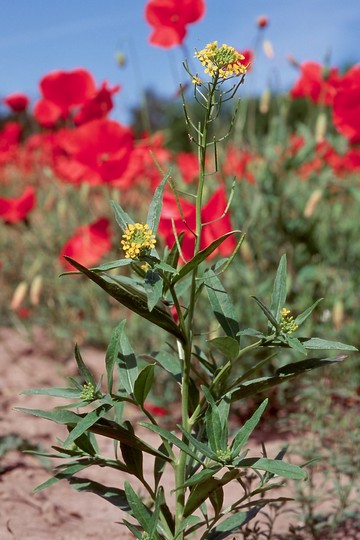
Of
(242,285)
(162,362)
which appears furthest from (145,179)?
(162,362)

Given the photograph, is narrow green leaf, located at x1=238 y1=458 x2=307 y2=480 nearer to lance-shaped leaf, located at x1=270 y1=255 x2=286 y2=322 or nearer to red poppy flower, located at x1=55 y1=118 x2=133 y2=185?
lance-shaped leaf, located at x1=270 y1=255 x2=286 y2=322

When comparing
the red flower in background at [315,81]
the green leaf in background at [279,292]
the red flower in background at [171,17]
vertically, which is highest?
the red flower in background at [171,17]

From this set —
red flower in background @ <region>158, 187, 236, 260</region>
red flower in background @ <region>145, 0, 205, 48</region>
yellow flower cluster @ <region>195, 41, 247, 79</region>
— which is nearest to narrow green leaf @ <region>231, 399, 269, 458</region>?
yellow flower cluster @ <region>195, 41, 247, 79</region>

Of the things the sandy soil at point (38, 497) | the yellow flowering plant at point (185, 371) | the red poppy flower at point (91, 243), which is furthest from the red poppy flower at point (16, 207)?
the yellow flowering plant at point (185, 371)

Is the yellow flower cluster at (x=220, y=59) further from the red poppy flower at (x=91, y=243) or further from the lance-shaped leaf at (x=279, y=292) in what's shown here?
the red poppy flower at (x=91, y=243)

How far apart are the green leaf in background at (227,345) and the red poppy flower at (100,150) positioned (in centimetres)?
147

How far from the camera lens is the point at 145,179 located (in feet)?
11.9

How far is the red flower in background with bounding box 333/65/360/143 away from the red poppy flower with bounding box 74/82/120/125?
0.74 metres

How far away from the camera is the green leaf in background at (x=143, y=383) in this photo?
105 centimetres

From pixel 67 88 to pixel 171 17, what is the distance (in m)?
0.53

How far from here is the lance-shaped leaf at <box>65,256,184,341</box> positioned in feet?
3.21

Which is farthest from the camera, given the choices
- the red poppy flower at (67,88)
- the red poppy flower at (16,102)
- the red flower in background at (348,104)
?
the red poppy flower at (16,102)

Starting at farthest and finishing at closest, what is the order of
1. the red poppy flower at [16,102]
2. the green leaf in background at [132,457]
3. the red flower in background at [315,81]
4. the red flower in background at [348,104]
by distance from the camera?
the red poppy flower at [16,102]
the red flower in background at [315,81]
the red flower in background at [348,104]
the green leaf in background at [132,457]

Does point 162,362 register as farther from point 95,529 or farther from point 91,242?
point 91,242
